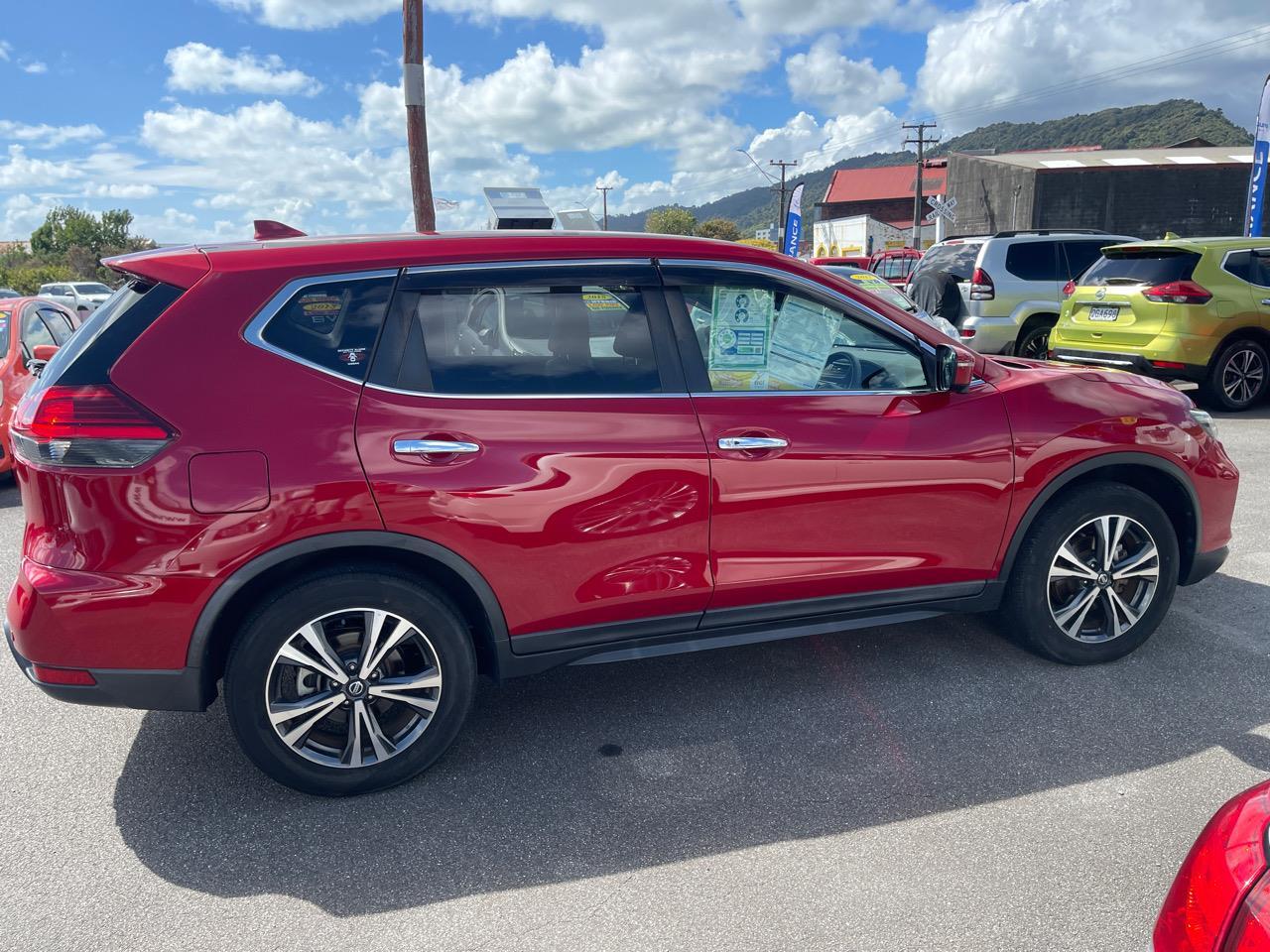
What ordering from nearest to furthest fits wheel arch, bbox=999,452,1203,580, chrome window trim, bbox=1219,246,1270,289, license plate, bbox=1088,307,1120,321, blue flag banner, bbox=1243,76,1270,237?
wheel arch, bbox=999,452,1203,580
chrome window trim, bbox=1219,246,1270,289
license plate, bbox=1088,307,1120,321
blue flag banner, bbox=1243,76,1270,237

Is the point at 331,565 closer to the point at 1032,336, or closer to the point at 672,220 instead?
the point at 1032,336

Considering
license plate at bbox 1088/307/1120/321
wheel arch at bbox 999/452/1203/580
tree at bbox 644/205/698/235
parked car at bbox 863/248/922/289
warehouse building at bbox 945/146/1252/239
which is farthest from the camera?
tree at bbox 644/205/698/235

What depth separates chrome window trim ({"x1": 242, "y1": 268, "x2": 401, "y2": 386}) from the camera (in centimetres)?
278

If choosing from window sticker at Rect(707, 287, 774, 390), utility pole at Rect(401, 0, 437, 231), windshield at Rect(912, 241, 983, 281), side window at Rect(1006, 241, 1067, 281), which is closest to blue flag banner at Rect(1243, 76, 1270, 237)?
side window at Rect(1006, 241, 1067, 281)

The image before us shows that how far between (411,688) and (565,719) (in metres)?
0.75

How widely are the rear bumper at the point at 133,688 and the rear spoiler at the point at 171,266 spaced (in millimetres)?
1176

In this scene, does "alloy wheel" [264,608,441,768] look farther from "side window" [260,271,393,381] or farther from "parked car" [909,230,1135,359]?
"parked car" [909,230,1135,359]

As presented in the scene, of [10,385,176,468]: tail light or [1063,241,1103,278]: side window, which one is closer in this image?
[10,385,176,468]: tail light

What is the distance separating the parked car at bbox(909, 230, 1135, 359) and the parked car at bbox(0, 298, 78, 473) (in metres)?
9.25

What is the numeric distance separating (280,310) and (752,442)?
5.15 ft

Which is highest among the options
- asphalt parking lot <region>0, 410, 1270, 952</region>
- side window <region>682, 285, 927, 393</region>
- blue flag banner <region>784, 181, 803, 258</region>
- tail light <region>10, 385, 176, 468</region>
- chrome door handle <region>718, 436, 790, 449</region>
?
blue flag banner <region>784, 181, 803, 258</region>

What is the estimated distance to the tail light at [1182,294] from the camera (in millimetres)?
8953

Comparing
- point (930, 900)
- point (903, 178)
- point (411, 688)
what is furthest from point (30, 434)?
point (903, 178)

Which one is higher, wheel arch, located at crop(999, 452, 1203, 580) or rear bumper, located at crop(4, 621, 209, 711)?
wheel arch, located at crop(999, 452, 1203, 580)
